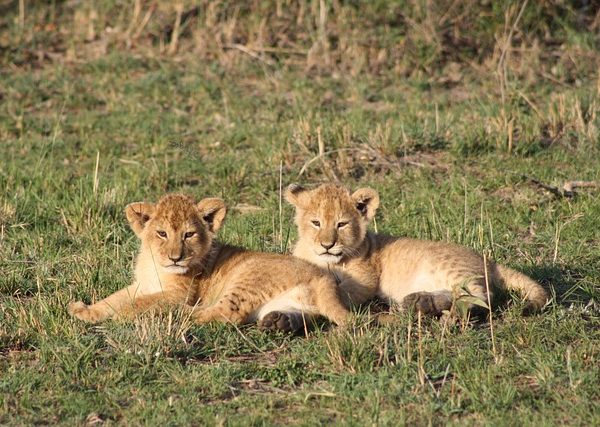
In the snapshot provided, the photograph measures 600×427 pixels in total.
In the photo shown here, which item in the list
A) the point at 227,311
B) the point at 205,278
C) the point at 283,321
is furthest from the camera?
the point at 205,278

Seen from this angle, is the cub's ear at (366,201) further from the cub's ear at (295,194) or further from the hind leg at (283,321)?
the hind leg at (283,321)

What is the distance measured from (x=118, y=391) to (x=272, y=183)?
5.14m

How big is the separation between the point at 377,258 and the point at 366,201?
48 centimetres

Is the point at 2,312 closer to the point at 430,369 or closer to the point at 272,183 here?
the point at 430,369

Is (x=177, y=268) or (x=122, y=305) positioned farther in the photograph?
(x=177, y=268)

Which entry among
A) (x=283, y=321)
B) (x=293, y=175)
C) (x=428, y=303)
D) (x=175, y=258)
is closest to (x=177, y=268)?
(x=175, y=258)

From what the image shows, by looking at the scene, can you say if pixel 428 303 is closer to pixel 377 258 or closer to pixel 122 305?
pixel 377 258

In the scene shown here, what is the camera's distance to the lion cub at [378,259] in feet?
24.1

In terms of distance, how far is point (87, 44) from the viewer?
15.4m

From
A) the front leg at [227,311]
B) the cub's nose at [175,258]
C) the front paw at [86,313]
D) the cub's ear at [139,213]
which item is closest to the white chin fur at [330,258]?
the front leg at [227,311]

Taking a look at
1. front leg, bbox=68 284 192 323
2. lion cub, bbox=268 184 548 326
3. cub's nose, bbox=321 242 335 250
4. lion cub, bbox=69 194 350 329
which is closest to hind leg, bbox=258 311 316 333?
lion cub, bbox=69 194 350 329

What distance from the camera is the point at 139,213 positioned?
7.70 meters

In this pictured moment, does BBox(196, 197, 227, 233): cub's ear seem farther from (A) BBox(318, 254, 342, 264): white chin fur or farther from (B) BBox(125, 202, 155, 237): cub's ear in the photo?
(A) BBox(318, 254, 342, 264): white chin fur

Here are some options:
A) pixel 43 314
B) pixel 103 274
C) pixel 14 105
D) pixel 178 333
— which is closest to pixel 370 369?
pixel 178 333
